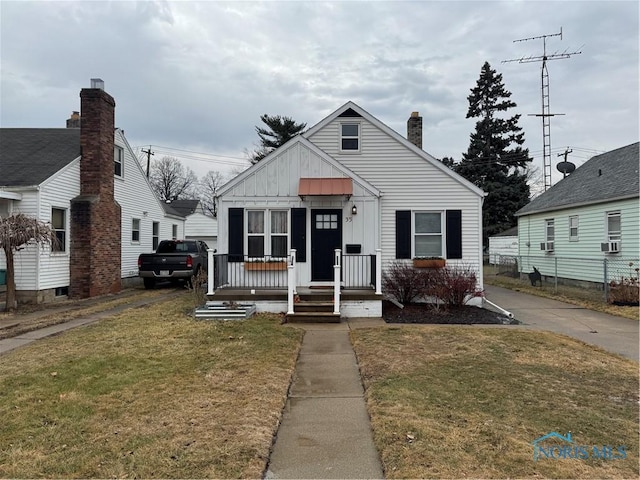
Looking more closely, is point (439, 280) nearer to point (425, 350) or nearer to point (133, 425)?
point (425, 350)

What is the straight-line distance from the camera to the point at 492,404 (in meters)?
4.40

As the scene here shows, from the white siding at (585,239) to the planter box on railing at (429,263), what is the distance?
547cm

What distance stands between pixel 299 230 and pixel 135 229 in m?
9.12

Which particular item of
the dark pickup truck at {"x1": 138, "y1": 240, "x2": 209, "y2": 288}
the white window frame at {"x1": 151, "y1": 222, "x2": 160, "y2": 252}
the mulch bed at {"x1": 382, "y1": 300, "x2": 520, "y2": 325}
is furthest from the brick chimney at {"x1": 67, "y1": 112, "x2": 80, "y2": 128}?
the mulch bed at {"x1": 382, "y1": 300, "x2": 520, "y2": 325}

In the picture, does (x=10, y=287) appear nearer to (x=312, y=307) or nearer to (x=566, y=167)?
(x=312, y=307)

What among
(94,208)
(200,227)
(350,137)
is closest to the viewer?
(350,137)

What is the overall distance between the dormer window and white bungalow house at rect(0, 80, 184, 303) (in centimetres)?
775

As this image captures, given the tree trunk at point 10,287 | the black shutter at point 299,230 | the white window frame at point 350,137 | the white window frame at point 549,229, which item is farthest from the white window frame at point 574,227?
the tree trunk at point 10,287

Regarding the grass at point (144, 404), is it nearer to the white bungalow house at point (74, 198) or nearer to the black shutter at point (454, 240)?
the white bungalow house at point (74, 198)

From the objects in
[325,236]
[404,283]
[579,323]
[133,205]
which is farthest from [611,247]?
[133,205]

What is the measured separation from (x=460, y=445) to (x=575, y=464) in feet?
2.78

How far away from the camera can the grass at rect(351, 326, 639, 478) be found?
10.6 feet

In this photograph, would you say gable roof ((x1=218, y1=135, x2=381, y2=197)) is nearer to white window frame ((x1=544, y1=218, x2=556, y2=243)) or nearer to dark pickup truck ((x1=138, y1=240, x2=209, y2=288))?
dark pickup truck ((x1=138, y1=240, x2=209, y2=288))

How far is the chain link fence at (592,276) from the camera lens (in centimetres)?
1182
